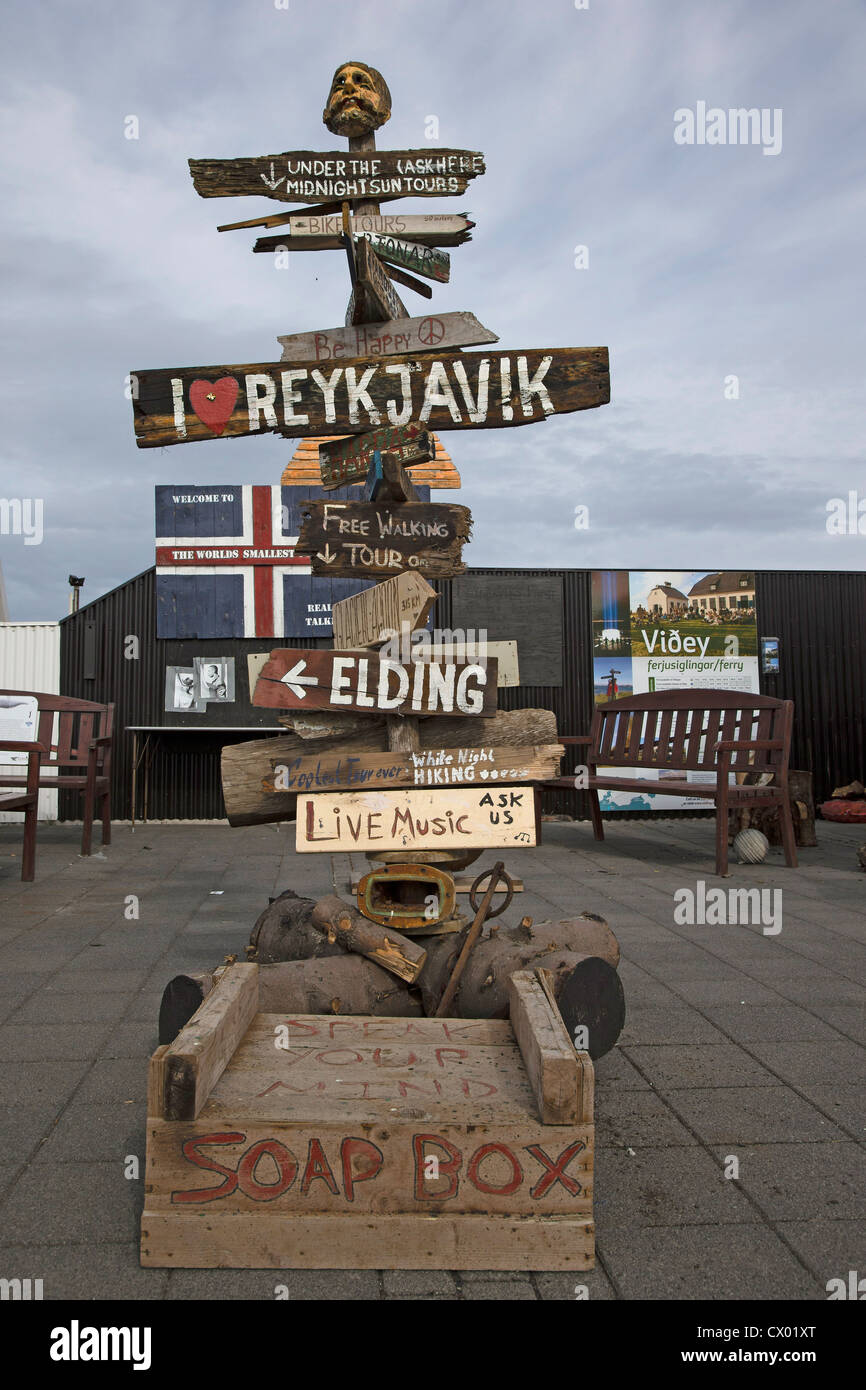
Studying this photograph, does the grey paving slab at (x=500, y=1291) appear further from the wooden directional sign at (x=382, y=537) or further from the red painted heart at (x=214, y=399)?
the red painted heart at (x=214, y=399)

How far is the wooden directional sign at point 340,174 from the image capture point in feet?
16.6

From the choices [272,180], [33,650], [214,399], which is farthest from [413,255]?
[33,650]

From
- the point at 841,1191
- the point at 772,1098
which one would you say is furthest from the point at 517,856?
the point at 841,1191

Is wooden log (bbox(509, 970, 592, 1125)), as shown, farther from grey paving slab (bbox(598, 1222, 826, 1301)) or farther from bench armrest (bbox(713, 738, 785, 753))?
bench armrest (bbox(713, 738, 785, 753))

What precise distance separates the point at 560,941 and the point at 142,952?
2696 millimetres

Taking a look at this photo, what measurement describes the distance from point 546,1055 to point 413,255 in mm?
4289

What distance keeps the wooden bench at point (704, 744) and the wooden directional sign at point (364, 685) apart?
181 inches

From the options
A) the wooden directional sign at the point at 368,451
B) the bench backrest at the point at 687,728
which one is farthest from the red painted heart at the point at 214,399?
the bench backrest at the point at 687,728

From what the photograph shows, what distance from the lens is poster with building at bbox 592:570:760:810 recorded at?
518 inches

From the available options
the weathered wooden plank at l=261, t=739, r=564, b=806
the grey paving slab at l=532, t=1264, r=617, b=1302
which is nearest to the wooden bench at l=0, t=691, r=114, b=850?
the weathered wooden plank at l=261, t=739, r=564, b=806

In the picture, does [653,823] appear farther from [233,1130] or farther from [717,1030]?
[233,1130]

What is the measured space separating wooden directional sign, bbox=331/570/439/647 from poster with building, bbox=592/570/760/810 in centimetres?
855

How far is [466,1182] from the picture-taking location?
8.10 feet

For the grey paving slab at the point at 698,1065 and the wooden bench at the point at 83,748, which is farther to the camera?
the wooden bench at the point at 83,748
